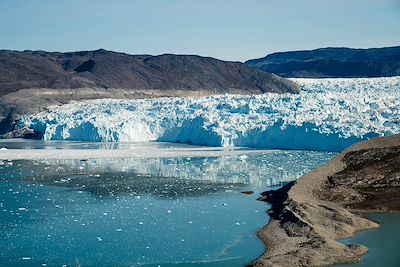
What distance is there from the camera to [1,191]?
46.9ft

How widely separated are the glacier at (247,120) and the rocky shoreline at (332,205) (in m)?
6.24

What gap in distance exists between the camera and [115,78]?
49219mm

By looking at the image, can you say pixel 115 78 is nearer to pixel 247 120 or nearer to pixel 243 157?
pixel 247 120

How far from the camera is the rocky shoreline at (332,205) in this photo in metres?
8.55

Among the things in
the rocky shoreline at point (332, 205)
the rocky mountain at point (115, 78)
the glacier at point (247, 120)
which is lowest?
the rocky shoreline at point (332, 205)

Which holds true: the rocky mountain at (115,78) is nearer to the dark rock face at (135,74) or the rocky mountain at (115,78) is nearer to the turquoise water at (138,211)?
the dark rock face at (135,74)

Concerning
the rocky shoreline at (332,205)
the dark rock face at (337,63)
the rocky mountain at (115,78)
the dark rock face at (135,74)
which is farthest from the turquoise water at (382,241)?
the dark rock face at (337,63)

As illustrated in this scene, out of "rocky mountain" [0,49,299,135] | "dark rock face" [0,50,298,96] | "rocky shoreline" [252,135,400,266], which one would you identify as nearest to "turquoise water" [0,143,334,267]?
"rocky shoreline" [252,135,400,266]

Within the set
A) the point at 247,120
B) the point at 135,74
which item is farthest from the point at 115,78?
the point at 247,120

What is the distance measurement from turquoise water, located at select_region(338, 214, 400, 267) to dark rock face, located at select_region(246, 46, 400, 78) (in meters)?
42.6

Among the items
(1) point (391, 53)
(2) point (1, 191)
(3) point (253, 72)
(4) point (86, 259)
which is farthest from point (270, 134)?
(1) point (391, 53)

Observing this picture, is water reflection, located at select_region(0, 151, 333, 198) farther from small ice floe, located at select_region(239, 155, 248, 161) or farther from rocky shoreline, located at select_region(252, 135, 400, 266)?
rocky shoreline, located at select_region(252, 135, 400, 266)

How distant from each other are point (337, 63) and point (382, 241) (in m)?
51.6

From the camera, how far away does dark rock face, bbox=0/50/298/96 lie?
46.2 metres
